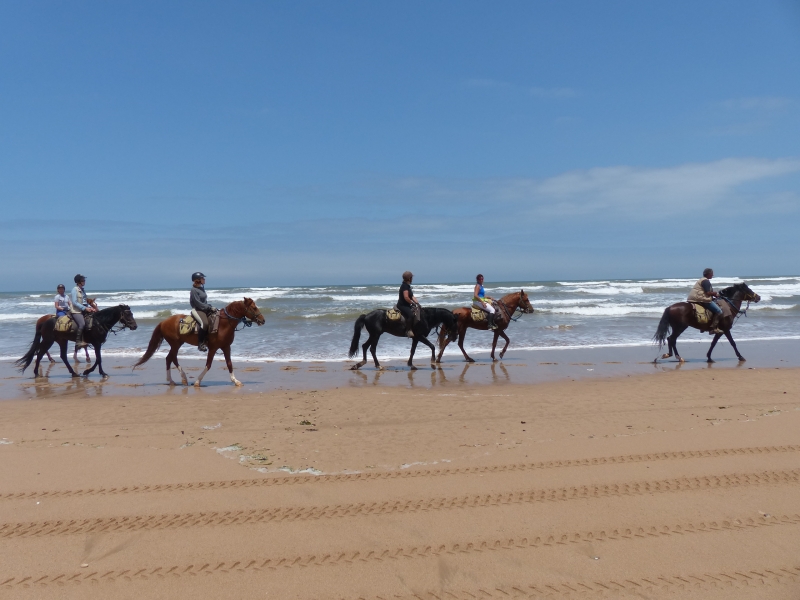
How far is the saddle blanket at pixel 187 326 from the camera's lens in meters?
10.8

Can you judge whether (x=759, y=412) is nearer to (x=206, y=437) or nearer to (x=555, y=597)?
(x=555, y=597)

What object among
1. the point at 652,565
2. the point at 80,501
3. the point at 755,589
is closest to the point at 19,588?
the point at 80,501

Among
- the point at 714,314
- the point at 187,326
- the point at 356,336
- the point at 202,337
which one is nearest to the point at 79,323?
the point at 187,326

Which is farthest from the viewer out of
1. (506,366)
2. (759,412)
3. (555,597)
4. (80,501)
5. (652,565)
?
(506,366)

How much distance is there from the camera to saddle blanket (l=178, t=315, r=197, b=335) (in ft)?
35.4

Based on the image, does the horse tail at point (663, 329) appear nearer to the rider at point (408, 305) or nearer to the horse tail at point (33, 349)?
the rider at point (408, 305)

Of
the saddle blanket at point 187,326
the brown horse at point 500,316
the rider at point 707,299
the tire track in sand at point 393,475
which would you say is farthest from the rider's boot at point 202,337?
the rider at point 707,299

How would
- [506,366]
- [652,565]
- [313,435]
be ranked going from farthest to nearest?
[506,366], [313,435], [652,565]

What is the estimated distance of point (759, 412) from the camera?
→ 23.5 feet

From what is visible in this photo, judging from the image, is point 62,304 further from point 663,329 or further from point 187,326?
point 663,329

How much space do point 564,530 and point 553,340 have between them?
1416 centimetres

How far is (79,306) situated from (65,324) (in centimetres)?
61

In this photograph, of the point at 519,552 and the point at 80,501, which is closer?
the point at 519,552

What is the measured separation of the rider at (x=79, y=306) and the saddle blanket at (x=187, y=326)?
266 cm
